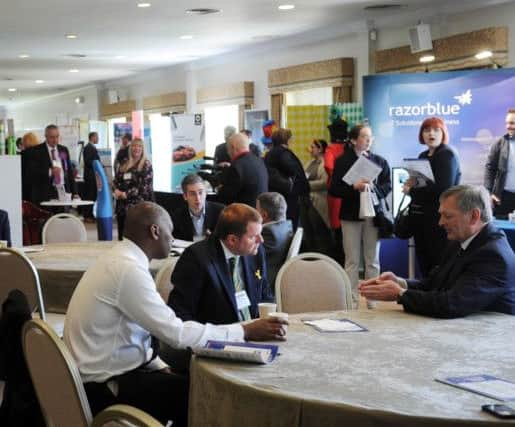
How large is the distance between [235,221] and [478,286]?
1.02 metres

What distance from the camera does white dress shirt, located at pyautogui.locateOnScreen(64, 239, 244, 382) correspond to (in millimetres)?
3086

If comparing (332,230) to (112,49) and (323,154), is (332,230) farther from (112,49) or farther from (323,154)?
(112,49)

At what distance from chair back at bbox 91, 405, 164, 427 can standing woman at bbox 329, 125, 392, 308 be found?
5.80 m

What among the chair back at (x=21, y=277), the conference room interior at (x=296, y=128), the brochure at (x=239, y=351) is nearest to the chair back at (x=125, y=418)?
the conference room interior at (x=296, y=128)

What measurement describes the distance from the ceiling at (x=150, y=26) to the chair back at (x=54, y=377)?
6.93 m

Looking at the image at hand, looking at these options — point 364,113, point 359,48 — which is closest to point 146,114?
point 359,48

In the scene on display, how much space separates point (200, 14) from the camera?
10.1m

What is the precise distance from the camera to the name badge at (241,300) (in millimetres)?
3750

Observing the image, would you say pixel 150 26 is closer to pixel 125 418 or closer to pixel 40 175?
pixel 40 175

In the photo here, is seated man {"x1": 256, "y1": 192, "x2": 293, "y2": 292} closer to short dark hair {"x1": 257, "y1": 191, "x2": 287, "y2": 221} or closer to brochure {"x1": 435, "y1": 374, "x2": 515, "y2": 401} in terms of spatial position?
short dark hair {"x1": 257, "y1": 191, "x2": 287, "y2": 221}

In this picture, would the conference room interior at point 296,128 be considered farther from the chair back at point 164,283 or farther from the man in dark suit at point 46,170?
the man in dark suit at point 46,170

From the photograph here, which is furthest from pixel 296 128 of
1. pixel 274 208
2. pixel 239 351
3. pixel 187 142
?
pixel 239 351

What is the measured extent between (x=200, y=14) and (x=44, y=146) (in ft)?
7.55

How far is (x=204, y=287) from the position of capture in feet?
12.0
